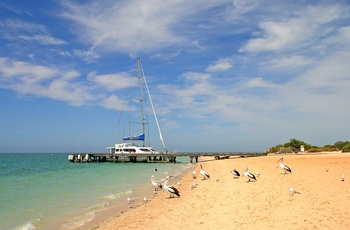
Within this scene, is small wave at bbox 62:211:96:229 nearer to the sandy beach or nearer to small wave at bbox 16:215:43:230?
the sandy beach

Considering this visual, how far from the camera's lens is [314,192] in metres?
12.5

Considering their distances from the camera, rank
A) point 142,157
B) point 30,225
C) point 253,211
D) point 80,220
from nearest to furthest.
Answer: point 253,211, point 30,225, point 80,220, point 142,157

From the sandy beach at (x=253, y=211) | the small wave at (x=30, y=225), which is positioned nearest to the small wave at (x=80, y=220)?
the sandy beach at (x=253, y=211)

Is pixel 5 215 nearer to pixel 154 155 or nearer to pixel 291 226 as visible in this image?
pixel 291 226

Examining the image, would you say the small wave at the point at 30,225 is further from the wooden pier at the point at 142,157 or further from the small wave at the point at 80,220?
the wooden pier at the point at 142,157

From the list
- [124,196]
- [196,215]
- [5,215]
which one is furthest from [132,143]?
[196,215]

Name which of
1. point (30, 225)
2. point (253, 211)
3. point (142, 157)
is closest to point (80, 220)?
point (30, 225)

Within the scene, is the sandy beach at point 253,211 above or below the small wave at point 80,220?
above

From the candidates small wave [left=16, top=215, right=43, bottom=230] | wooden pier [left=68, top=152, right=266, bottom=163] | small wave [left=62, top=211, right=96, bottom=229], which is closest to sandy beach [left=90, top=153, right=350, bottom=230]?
small wave [left=62, top=211, right=96, bottom=229]

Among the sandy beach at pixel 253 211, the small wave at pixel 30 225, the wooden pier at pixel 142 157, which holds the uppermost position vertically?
the wooden pier at pixel 142 157

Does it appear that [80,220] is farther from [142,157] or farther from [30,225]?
[142,157]

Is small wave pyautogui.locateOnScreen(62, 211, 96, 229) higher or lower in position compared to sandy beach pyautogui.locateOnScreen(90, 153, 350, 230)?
lower

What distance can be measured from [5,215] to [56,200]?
391 centimetres

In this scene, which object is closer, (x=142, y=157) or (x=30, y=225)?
(x=30, y=225)
